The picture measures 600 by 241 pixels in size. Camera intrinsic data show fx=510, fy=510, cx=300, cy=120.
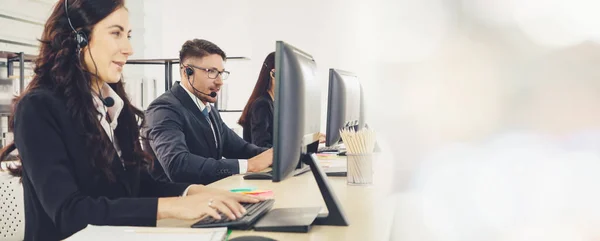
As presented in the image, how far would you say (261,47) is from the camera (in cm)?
454

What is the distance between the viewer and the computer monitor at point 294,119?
97 cm

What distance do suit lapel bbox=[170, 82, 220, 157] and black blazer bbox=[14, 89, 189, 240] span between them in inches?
43.9

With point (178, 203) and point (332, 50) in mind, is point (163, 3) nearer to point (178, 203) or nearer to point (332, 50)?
point (332, 50)

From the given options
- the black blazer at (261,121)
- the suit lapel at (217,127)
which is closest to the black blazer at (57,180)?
the suit lapel at (217,127)

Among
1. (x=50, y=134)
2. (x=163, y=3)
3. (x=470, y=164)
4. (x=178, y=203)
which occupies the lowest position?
(x=470, y=164)

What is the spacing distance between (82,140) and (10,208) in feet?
1.97

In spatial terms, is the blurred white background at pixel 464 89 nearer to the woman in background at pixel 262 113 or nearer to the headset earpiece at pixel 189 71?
the woman in background at pixel 262 113

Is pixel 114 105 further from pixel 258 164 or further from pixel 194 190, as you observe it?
pixel 258 164

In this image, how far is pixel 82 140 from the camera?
109 cm

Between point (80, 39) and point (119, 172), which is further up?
point (80, 39)

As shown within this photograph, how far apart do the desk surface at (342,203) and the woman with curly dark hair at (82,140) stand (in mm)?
81

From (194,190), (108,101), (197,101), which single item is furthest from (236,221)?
(197,101)

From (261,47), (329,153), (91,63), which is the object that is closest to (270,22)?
(261,47)

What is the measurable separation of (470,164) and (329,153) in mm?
1262
